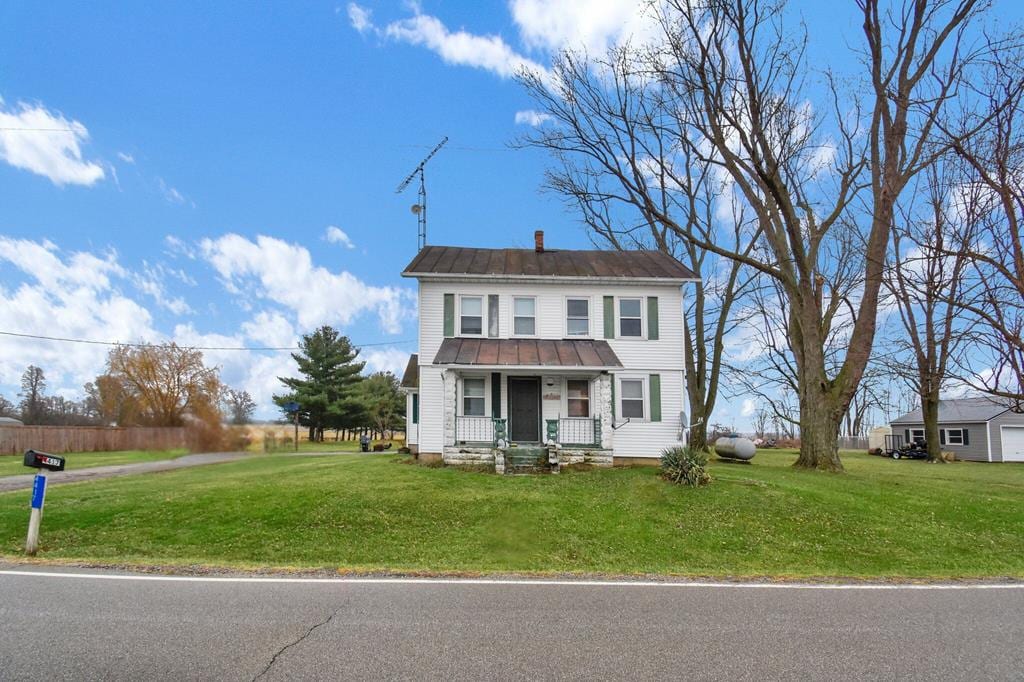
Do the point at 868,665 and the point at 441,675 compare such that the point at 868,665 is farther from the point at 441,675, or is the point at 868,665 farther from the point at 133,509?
the point at 133,509

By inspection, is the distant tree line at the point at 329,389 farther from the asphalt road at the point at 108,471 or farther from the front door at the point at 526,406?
the front door at the point at 526,406

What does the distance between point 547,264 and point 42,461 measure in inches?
575

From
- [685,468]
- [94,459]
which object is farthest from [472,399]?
[94,459]

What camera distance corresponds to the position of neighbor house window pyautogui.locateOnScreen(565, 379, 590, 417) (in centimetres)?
1845

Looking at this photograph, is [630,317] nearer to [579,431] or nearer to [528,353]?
[528,353]

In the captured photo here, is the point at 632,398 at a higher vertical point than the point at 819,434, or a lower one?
higher

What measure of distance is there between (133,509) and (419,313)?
9475 millimetres

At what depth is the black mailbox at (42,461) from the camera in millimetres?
8586

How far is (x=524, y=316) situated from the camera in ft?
63.3

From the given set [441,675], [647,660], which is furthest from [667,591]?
[441,675]

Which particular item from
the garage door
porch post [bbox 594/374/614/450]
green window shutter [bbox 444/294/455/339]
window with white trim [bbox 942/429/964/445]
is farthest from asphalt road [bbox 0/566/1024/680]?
window with white trim [bbox 942/429/964/445]

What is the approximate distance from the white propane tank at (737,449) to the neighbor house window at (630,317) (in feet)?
21.7

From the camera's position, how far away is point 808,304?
2008cm

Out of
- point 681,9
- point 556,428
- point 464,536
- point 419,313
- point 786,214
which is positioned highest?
point 681,9
